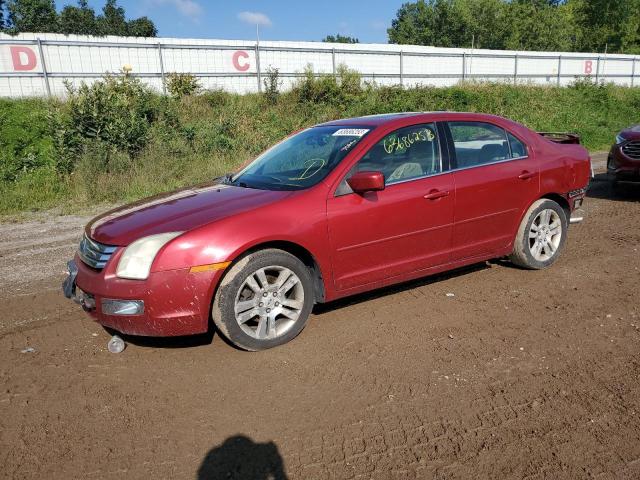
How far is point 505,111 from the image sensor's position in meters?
22.9

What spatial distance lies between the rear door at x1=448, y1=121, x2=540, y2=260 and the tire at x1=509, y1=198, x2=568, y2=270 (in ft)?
0.42

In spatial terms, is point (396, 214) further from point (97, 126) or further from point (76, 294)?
point (97, 126)

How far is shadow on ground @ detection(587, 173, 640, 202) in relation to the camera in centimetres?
923

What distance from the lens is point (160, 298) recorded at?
140 inches

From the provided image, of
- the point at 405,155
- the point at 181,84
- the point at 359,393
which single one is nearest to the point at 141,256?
the point at 359,393

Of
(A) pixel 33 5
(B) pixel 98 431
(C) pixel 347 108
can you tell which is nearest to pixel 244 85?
(C) pixel 347 108

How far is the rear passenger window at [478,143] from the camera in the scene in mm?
4926

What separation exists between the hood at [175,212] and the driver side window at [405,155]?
84 centimetres

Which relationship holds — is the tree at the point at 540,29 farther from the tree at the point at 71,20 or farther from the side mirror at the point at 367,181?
the side mirror at the point at 367,181

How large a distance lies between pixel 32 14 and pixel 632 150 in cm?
4956

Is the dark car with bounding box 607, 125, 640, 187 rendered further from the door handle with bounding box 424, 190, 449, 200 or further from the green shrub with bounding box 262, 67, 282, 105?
the green shrub with bounding box 262, 67, 282, 105

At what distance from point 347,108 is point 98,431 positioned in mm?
17895

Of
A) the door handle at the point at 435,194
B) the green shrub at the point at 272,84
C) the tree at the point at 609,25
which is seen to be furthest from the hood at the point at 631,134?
the tree at the point at 609,25

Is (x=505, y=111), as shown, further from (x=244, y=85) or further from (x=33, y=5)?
(x=33, y=5)
